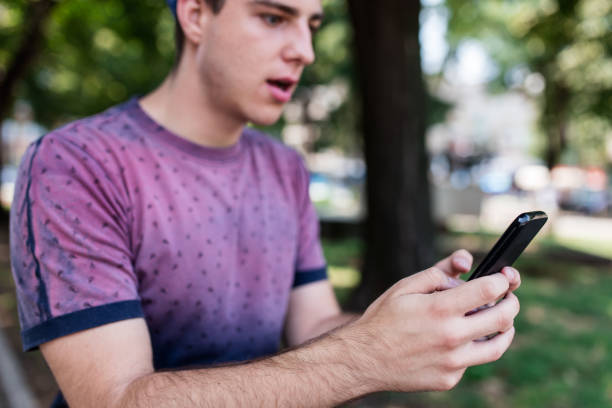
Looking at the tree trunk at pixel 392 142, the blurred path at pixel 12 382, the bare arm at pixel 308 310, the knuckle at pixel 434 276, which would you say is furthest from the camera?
the tree trunk at pixel 392 142

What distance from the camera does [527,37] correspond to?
11.0 meters

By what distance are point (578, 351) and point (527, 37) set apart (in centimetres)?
716

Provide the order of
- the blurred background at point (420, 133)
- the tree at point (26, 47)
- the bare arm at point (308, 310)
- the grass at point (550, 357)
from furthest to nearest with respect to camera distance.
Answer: the tree at point (26, 47), the blurred background at point (420, 133), the grass at point (550, 357), the bare arm at point (308, 310)

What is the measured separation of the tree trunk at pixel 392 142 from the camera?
5.89m

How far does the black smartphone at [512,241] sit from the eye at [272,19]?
1.05m

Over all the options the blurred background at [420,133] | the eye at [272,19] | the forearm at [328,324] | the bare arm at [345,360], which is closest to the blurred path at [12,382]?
the blurred background at [420,133]

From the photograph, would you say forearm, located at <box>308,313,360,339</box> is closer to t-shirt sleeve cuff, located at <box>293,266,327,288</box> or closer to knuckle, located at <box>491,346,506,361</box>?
t-shirt sleeve cuff, located at <box>293,266,327,288</box>

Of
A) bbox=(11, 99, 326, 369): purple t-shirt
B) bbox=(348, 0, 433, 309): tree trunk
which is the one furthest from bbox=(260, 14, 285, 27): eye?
bbox=(348, 0, 433, 309): tree trunk

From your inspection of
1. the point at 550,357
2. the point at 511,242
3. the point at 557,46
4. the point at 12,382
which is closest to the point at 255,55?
the point at 511,242

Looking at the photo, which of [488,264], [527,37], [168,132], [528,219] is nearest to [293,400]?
[488,264]

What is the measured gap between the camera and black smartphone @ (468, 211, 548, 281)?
131cm

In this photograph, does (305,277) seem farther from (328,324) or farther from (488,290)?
(488,290)

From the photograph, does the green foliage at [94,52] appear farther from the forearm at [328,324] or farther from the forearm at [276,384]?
the forearm at [276,384]

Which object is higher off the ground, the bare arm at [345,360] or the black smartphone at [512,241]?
the black smartphone at [512,241]
